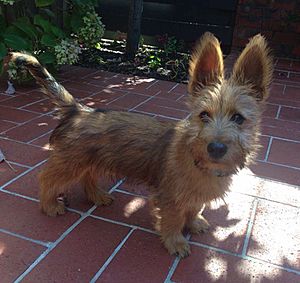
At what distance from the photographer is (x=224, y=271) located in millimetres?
2939

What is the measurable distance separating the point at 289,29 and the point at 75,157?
7560 millimetres

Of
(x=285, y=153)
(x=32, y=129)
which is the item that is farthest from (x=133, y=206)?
(x=285, y=153)

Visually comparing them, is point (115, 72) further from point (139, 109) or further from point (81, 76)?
point (139, 109)

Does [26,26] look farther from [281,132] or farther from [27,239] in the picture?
[281,132]

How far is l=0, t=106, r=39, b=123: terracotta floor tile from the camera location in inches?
203

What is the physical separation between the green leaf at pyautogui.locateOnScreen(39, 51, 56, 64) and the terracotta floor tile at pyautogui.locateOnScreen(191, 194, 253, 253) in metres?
3.75

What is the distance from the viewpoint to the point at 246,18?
364 inches

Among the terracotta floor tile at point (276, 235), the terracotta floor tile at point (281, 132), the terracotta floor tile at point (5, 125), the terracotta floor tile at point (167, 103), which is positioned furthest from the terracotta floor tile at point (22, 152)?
the terracotta floor tile at point (281, 132)

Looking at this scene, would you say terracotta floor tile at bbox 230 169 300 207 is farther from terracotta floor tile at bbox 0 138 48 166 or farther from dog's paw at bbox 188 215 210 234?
terracotta floor tile at bbox 0 138 48 166

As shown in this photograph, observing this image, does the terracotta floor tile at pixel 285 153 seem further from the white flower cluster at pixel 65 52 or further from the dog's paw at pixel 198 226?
the white flower cluster at pixel 65 52

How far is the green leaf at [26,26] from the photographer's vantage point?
19.5 ft

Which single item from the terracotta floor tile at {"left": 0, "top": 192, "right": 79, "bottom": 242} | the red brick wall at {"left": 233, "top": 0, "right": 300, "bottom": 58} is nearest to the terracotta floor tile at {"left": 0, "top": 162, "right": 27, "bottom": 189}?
the terracotta floor tile at {"left": 0, "top": 192, "right": 79, "bottom": 242}

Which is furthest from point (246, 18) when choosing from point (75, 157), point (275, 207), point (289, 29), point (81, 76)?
point (75, 157)

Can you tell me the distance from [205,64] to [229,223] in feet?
4.90
